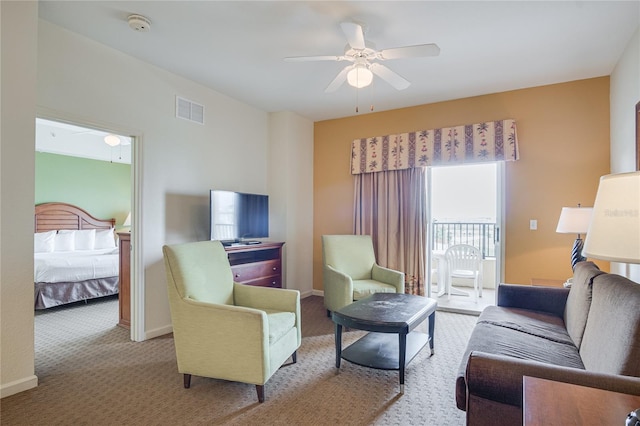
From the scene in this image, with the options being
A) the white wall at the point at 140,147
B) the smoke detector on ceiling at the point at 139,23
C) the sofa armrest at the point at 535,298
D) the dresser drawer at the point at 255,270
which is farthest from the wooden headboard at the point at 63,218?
the sofa armrest at the point at 535,298

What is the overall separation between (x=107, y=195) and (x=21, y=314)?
560cm

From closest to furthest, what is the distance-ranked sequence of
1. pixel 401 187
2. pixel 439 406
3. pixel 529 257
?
pixel 439 406
pixel 529 257
pixel 401 187

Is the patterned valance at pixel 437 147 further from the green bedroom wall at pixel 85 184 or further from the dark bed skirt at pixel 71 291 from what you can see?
the green bedroom wall at pixel 85 184

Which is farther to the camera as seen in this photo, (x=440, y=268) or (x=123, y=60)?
(x=440, y=268)

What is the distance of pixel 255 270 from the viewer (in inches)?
159

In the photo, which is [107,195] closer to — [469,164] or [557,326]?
[469,164]

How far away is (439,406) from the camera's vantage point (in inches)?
87.0

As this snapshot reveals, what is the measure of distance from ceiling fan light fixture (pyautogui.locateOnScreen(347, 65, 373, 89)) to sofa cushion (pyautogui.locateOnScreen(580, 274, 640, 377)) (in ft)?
6.64

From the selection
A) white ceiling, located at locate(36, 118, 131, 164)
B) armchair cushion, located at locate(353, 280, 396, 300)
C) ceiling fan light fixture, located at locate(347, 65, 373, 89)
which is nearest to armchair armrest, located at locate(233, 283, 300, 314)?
armchair cushion, located at locate(353, 280, 396, 300)

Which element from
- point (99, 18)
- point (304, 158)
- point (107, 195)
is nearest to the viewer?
point (99, 18)

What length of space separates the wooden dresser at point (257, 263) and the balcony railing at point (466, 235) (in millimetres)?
2777

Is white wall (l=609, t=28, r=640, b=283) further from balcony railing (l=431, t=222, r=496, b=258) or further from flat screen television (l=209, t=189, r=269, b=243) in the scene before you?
flat screen television (l=209, t=189, r=269, b=243)

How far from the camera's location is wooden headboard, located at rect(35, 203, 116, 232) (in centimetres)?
615

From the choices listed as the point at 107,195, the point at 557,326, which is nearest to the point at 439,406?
the point at 557,326
